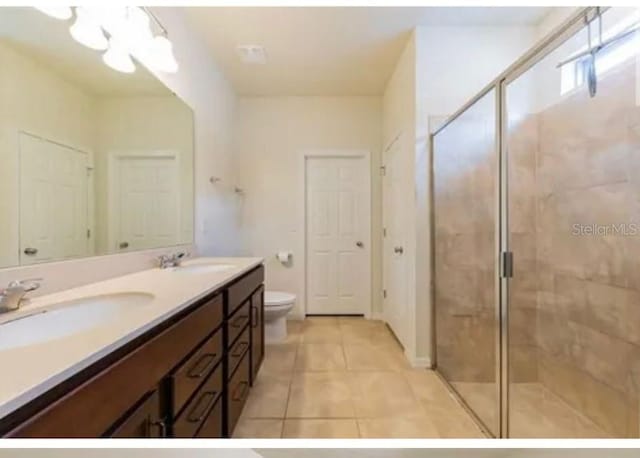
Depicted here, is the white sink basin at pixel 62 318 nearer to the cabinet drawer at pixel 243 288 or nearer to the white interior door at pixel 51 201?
the white interior door at pixel 51 201

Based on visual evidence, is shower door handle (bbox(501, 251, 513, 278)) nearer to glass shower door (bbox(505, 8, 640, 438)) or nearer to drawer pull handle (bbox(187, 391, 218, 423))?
glass shower door (bbox(505, 8, 640, 438))

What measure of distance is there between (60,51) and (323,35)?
1838 millimetres

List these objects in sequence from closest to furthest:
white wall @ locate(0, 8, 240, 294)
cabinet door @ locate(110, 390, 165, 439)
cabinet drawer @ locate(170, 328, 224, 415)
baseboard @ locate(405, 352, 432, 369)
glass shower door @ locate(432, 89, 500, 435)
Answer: cabinet door @ locate(110, 390, 165, 439) < cabinet drawer @ locate(170, 328, 224, 415) < white wall @ locate(0, 8, 240, 294) < glass shower door @ locate(432, 89, 500, 435) < baseboard @ locate(405, 352, 432, 369)

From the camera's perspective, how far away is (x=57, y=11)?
1.38 metres

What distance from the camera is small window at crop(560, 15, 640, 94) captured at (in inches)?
66.1

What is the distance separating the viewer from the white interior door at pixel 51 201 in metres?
1.23

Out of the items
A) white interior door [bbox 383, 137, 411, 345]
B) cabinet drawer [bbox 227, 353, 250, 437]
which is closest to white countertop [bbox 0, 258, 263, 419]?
cabinet drawer [bbox 227, 353, 250, 437]

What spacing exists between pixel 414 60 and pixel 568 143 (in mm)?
1181

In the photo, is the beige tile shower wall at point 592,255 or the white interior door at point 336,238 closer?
the beige tile shower wall at point 592,255

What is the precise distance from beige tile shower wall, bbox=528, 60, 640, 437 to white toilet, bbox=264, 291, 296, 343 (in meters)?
1.86

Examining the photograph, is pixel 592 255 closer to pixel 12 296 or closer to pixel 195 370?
pixel 195 370

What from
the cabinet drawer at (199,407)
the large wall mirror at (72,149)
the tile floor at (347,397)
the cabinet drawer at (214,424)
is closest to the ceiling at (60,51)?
the large wall mirror at (72,149)

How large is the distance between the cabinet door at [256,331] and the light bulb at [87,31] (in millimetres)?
1478

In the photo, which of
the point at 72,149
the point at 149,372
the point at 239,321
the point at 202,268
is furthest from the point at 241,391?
the point at 72,149
